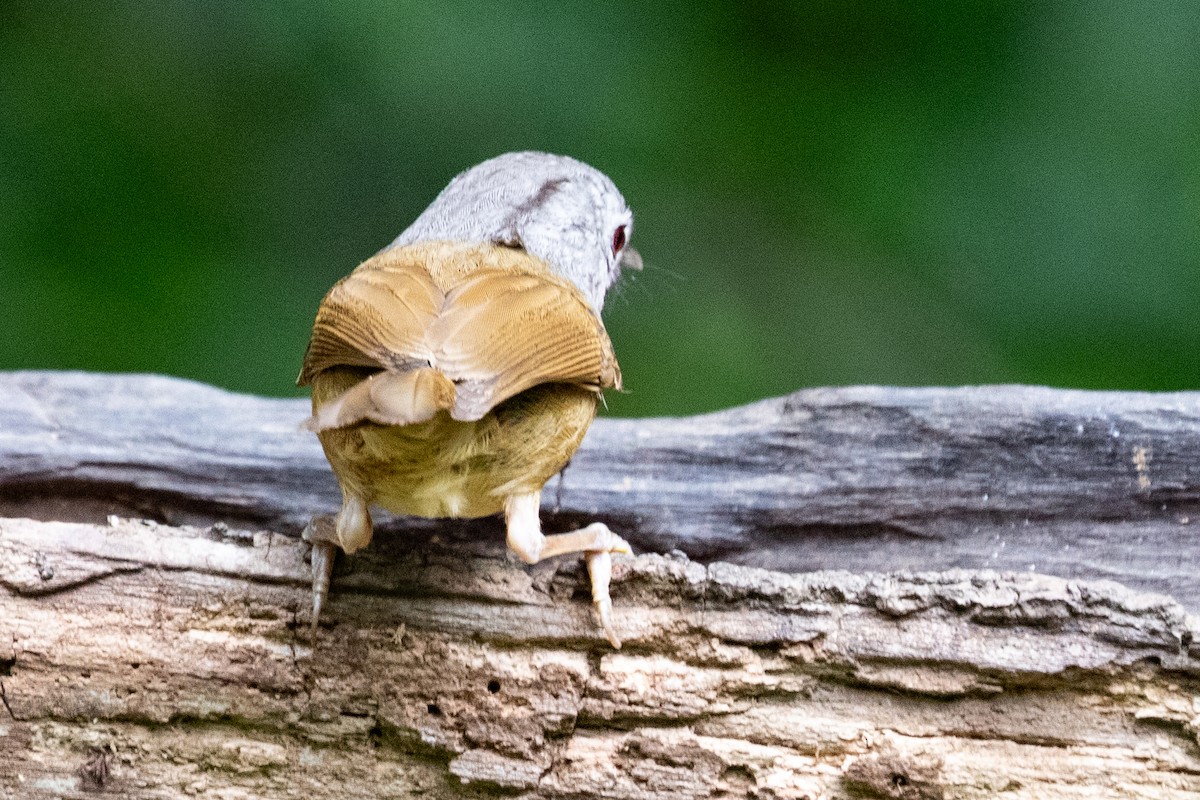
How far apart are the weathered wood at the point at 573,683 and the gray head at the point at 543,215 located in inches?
42.6

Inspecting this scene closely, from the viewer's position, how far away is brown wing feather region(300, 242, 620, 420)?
249 centimetres

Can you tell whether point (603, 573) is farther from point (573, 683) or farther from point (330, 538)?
point (330, 538)

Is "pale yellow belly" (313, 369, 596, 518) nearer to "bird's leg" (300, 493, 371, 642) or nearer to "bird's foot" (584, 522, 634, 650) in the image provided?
"bird's leg" (300, 493, 371, 642)

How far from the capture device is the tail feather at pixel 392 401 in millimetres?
2250

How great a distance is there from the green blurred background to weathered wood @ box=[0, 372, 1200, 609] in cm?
142

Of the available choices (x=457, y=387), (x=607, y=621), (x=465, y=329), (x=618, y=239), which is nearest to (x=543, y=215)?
(x=618, y=239)

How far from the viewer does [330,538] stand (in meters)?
2.93

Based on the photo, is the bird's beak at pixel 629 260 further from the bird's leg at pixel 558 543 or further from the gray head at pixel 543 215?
the bird's leg at pixel 558 543

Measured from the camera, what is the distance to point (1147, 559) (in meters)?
3.22

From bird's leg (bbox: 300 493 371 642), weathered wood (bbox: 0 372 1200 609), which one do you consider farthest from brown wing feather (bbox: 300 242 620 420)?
weathered wood (bbox: 0 372 1200 609)

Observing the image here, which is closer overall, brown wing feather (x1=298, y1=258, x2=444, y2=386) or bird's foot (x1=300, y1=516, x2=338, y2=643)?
brown wing feather (x1=298, y1=258, x2=444, y2=386)

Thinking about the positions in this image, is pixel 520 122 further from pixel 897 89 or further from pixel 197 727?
pixel 197 727

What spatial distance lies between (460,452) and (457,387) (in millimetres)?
307

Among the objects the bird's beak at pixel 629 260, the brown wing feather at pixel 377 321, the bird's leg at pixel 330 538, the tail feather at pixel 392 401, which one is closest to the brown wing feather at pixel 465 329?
the brown wing feather at pixel 377 321
